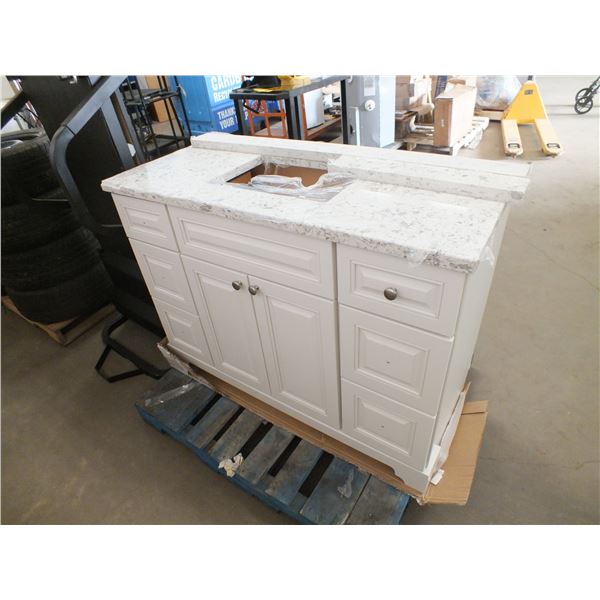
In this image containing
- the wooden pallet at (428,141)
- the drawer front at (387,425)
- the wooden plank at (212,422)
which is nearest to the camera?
the drawer front at (387,425)

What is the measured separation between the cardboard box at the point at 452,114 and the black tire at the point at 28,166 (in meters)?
3.51

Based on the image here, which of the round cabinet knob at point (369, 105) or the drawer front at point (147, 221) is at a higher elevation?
the drawer front at point (147, 221)

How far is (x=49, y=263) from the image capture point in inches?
90.3

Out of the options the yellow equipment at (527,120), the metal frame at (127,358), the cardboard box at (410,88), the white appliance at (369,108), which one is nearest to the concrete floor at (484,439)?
the metal frame at (127,358)

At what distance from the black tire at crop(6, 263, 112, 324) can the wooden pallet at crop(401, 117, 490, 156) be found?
3502 millimetres

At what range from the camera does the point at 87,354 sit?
2447mm

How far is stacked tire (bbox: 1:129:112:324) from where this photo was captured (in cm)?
204

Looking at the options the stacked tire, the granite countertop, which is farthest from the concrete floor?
the granite countertop

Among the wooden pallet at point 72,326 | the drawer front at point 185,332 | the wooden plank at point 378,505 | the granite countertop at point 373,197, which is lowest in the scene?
the wooden pallet at point 72,326

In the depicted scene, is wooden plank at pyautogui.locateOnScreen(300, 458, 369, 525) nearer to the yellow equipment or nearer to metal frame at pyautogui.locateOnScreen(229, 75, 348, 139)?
metal frame at pyautogui.locateOnScreen(229, 75, 348, 139)

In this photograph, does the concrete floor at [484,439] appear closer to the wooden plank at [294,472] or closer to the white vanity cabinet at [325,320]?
the wooden plank at [294,472]

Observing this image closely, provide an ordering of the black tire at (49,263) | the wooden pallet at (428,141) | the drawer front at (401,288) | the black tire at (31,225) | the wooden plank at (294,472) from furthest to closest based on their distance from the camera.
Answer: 1. the wooden pallet at (428,141)
2. the black tire at (49,263)
3. the black tire at (31,225)
4. the wooden plank at (294,472)
5. the drawer front at (401,288)

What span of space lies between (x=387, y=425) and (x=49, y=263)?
7.00ft

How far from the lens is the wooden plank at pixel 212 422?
1663mm
